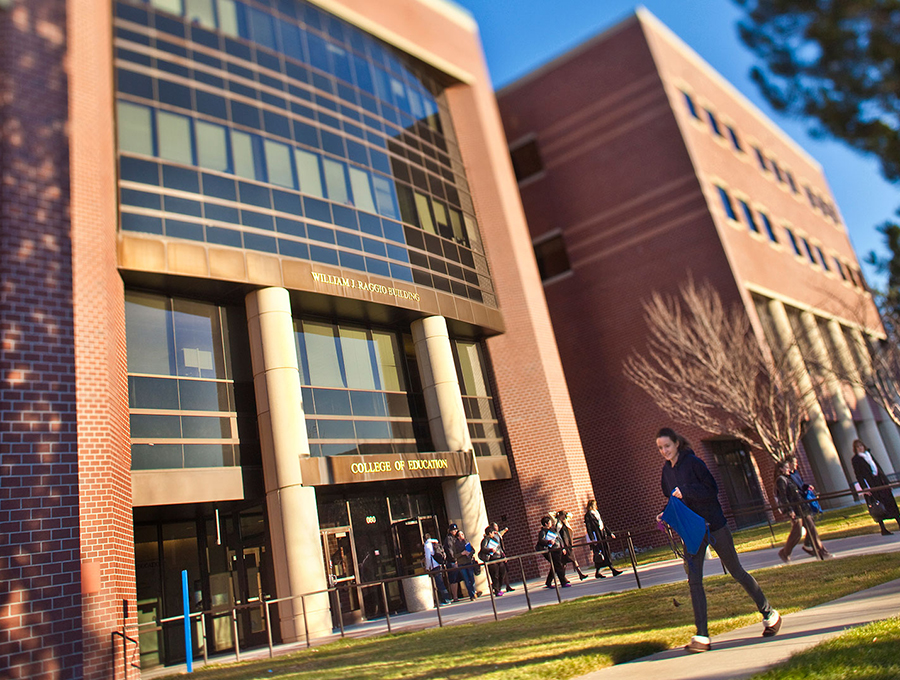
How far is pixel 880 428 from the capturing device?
37.9m

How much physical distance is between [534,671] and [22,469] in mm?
9812

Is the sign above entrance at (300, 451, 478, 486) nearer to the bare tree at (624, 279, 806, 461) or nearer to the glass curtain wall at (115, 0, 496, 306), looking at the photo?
the glass curtain wall at (115, 0, 496, 306)

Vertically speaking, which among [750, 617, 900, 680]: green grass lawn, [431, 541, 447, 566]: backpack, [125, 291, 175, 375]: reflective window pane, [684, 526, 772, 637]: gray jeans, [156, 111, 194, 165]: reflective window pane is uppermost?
[156, 111, 194, 165]: reflective window pane

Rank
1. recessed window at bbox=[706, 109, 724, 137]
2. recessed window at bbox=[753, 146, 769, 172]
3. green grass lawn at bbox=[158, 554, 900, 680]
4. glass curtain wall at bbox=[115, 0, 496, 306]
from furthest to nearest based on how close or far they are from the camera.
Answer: recessed window at bbox=[753, 146, 769, 172] < recessed window at bbox=[706, 109, 724, 137] < glass curtain wall at bbox=[115, 0, 496, 306] < green grass lawn at bbox=[158, 554, 900, 680]

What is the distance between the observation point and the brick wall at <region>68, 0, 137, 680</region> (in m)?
12.0

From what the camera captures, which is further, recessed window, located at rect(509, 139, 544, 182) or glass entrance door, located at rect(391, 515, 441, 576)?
recessed window, located at rect(509, 139, 544, 182)

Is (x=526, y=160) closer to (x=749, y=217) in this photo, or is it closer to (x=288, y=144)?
(x=749, y=217)

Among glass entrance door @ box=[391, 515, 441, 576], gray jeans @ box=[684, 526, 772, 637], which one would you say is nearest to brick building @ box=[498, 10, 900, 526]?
glass entrance door @ box=[391, 515, 441, 576]

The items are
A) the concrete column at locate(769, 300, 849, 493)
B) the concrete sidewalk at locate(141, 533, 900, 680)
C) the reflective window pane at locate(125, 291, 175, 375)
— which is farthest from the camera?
the concrete column at locate(769, 300, 849, 493)

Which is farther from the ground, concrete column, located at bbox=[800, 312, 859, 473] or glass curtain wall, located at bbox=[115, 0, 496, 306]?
glass curtain wall, located at bbox=[115, 0, 496, 306]

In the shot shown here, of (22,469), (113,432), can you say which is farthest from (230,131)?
(22,469)

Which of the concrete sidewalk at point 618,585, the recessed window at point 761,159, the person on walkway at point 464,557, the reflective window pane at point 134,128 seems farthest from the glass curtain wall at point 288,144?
the recessed window at point 761,159

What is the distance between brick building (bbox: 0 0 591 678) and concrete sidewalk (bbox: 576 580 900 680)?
9388mm

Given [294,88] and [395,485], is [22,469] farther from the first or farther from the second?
[294,88]
